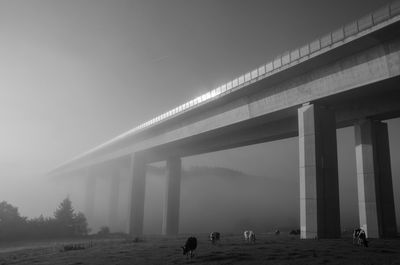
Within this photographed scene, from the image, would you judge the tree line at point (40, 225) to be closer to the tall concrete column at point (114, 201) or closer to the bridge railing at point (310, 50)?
the bridge railing at point (310, 50)

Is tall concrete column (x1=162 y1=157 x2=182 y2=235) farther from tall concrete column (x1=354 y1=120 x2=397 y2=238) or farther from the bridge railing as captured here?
tall concrete column (x1=354 y1=120 x2=397 y2=238)

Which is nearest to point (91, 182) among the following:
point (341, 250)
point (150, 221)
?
point (150, 221)

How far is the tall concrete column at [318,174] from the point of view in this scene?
35344 millimetres

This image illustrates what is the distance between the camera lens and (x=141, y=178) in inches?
3110

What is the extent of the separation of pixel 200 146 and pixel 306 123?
1252 inches

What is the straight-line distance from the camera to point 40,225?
6931 cm

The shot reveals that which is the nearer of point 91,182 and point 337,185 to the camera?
point 337,185

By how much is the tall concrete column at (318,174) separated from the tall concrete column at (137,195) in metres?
47.7

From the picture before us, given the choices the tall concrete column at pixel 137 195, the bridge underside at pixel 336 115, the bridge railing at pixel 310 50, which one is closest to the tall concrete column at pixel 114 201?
the tall concrete column at pixel 137 195

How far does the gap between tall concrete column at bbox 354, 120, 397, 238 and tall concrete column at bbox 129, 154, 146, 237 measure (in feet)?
159

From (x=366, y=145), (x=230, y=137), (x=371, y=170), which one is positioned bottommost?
(x=371, y=170)

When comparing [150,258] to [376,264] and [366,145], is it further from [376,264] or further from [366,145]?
[366,145]

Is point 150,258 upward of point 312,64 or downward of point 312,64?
downward

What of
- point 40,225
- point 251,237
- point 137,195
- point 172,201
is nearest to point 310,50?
point 251,237
